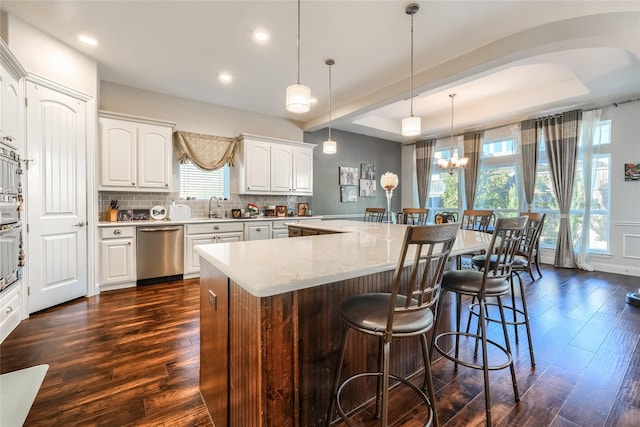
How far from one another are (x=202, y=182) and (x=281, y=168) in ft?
4.79

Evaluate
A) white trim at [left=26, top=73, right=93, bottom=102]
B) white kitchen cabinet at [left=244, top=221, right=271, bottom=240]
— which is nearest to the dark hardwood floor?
white kitchen cabinet at [left=244, top=221, right=271, bottom=240]

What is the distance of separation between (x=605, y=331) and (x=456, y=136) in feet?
16.3

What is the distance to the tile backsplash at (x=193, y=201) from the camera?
4117 mm

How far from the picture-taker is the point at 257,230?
494 cm

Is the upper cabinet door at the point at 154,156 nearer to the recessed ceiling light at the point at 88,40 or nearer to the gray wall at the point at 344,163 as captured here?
the recessed ceiling light at the point at 88,40

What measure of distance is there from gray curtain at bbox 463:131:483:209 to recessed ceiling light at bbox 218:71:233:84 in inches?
201

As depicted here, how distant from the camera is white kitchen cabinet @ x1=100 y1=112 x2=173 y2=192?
3.81 meters

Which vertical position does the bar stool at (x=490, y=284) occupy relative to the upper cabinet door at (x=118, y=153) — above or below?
below

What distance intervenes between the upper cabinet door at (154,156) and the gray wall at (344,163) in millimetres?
2881

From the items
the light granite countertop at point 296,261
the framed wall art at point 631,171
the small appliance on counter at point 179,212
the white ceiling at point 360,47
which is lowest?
the light granite countertop at point 296,261

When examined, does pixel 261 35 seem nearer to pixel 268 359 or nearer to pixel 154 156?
pixel 154 156

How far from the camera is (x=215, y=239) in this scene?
4461 millimetres

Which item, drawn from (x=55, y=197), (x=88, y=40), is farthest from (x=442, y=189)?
(x=55, y=197)

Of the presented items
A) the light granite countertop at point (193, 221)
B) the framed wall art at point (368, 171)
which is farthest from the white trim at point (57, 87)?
the framed wall art at point (368, 171)
